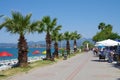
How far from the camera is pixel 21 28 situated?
105 feet

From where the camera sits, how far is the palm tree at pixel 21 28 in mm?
31750

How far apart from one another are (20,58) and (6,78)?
11.3m

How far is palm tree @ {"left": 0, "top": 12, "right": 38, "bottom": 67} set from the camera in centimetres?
3175

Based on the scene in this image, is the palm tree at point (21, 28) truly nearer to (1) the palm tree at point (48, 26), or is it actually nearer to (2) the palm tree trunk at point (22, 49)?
(2) the palm tree trunk at point (22, 49)

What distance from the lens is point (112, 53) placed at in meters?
38.9

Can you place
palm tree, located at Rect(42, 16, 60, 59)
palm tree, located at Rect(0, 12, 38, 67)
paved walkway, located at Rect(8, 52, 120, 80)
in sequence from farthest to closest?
palm tree, located at Rect(42, 16, 60, 59) → palm tree, located at Rect(0, 12, 38, 67) → paved walkway, located at Rect(8, 52, 120, 80)

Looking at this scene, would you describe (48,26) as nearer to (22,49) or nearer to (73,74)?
(22,49)

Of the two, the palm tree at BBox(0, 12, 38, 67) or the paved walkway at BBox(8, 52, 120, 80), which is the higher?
the palm tree at BBox(0, 12, 38, 67)

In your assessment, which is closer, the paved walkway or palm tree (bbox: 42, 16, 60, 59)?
the paved walkway

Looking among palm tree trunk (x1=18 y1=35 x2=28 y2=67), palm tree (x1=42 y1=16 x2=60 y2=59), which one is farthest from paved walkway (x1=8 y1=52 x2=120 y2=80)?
palm tree (x1=42 y1=16 x2=60 y2=59)

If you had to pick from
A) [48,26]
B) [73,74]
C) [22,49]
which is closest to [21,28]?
[22,49]

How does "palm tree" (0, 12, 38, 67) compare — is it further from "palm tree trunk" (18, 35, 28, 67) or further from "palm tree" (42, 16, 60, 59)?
"palm tree" (42, 16, 60, 59)

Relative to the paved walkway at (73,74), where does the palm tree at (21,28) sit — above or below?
above

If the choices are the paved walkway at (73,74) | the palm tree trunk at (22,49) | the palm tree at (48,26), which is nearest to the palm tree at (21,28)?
the palm tree trunk at (22,49)
